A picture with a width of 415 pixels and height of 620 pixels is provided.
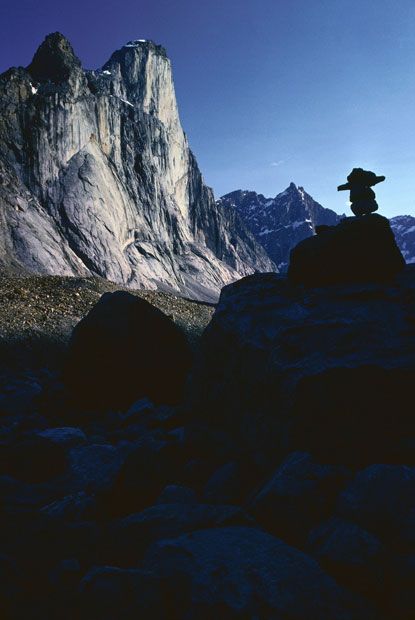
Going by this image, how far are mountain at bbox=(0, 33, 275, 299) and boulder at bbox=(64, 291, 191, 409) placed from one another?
1605 inches

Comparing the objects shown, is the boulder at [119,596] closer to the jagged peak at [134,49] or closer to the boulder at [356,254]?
the boulder at [356,254]

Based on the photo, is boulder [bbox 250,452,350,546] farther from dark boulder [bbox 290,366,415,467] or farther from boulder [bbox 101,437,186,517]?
boulder [bbox 101,437,186,517]

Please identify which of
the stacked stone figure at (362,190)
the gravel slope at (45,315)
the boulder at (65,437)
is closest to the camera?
the boulder at (65,437)

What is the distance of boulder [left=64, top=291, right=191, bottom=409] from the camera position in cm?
859

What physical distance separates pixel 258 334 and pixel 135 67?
129740mm

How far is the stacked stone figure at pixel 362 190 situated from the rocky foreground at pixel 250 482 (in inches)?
108

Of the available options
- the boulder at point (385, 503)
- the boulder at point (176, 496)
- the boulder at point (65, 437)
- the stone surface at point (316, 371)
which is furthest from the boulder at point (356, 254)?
the boulder at point (65, 437)

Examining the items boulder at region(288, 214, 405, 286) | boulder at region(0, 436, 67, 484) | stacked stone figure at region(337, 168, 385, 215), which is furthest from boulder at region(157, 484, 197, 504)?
stacked stone figure at region(337, 168, 385, 215)

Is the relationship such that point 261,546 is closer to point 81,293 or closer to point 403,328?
point 403,328

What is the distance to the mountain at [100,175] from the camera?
5909cm

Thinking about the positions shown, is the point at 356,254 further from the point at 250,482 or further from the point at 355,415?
the point at 250,482

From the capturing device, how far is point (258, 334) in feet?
16.9

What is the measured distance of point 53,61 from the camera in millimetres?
75125

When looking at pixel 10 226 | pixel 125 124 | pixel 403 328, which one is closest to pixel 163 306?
pixel 403 328
